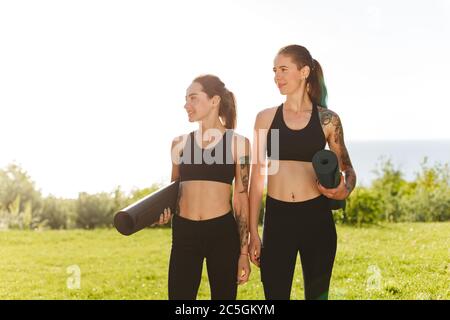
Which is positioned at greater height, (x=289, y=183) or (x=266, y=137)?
(x=266, y=137)

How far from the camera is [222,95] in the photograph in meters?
4.71

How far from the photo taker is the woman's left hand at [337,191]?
4281mm

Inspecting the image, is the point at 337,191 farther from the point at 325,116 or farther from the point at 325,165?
the point at 325,116

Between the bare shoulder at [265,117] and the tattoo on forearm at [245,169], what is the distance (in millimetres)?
307

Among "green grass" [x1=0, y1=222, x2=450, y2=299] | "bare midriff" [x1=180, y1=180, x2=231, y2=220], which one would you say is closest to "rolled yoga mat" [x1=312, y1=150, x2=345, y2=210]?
"bare midriff" [x1=180, y1=180, x2=231, y2=220]

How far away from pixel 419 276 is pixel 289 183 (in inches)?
203

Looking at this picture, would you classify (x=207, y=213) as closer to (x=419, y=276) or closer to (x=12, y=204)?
(x=419, y=276)

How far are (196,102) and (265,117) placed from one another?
0.58 metres

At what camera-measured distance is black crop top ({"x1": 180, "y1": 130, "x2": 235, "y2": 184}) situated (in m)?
4.62

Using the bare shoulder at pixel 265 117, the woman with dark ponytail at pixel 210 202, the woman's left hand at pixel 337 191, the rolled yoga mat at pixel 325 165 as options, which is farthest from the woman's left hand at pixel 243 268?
the bare shoulder at pixel 265 117

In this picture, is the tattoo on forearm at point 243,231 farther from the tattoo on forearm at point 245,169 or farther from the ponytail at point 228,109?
the ponytail at point 228,109
